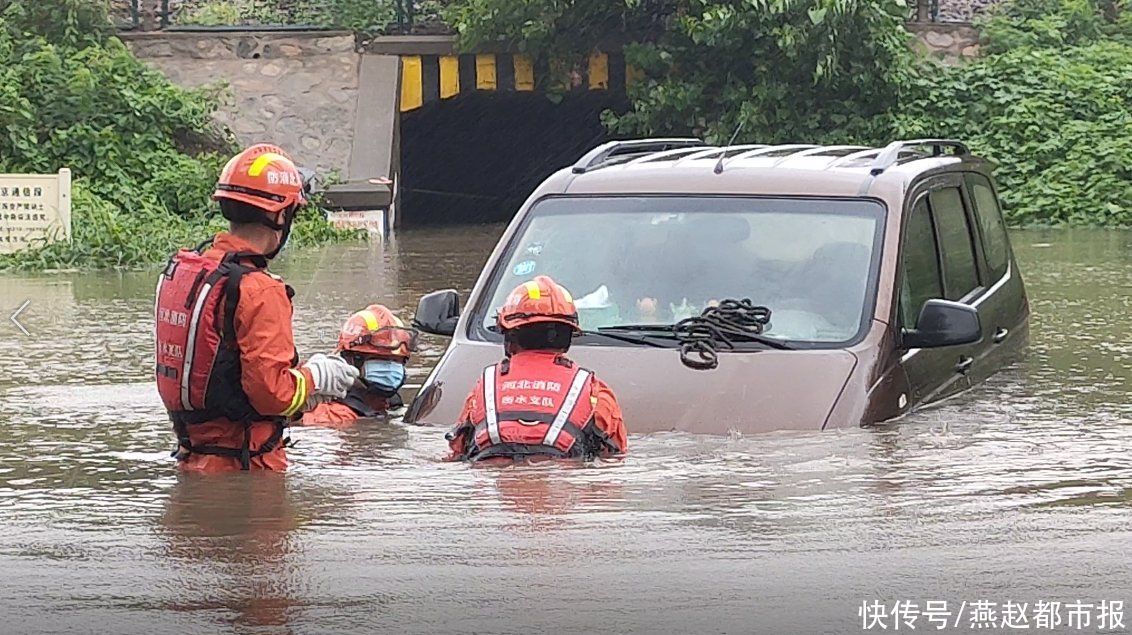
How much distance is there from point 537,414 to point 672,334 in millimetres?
1093

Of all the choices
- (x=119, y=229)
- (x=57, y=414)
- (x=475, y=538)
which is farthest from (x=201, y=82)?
(x=475, y=538)

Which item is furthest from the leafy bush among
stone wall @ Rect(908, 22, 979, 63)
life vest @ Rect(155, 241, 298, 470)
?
life vest @ Rect(155, 241, 298, 470)

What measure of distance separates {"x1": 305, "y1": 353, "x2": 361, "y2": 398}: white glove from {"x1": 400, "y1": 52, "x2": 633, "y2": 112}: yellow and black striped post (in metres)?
A: 16.9

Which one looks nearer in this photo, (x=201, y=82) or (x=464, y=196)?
(x=201, y=82)

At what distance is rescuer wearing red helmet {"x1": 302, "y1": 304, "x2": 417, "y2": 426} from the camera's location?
7.67 meters

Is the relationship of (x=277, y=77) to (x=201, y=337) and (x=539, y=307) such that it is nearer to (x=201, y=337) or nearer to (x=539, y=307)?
(x=539, y=307)

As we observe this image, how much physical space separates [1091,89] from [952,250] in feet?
51.2

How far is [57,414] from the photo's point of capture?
27.6 feet

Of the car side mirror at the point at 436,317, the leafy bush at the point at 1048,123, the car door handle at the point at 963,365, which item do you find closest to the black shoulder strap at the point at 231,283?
the car side mirror at the point at 436,317

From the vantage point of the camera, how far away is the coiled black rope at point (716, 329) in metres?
6.87

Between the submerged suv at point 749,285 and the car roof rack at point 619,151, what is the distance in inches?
0.7

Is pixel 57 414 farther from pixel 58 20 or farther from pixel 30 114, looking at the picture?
pixel 58 20

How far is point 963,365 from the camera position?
312 inches

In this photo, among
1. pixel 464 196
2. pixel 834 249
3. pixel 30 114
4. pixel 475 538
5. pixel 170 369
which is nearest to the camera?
pixel 475 538
